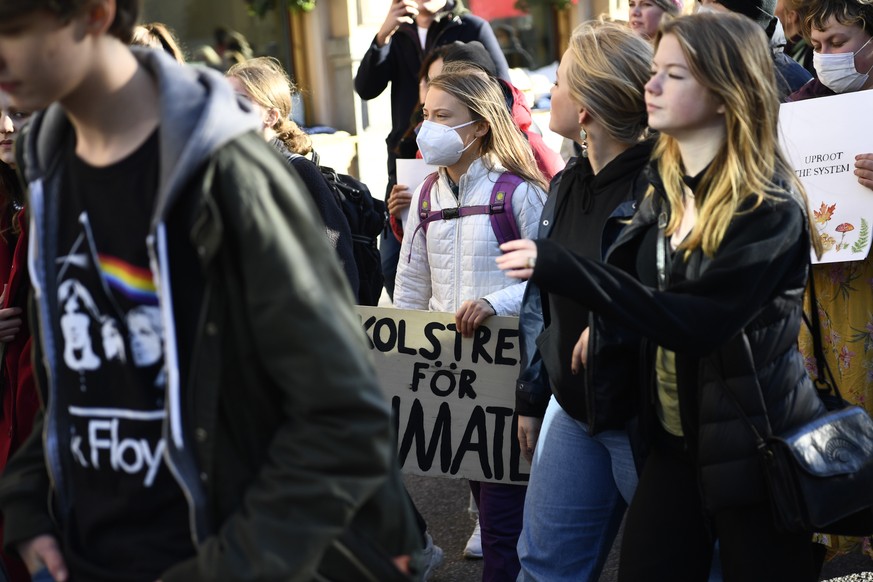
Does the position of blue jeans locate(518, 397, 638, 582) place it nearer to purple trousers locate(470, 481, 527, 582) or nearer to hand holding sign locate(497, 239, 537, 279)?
purple trousers locate(470, 481, 527, 582)

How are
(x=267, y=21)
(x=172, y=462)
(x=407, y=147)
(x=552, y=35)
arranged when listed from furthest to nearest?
1. (x=552, y=35)
2. (x=267, y=21)
3. (x=407, y=147)
4. (x=172, y=462)

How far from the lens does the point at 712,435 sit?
258 centimetres

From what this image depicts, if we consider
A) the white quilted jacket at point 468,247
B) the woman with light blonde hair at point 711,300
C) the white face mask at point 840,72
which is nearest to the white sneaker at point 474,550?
the white quilted jacket at point 468,247

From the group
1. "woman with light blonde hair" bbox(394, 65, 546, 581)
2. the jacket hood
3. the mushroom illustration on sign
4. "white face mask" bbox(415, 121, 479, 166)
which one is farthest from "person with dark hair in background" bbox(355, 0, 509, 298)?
the jacket hood

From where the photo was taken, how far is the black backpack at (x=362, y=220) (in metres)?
4.53

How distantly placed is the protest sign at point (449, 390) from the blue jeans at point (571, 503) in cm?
60

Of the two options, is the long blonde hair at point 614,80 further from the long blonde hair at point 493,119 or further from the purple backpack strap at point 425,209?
the purple backpack strap at point 425,209

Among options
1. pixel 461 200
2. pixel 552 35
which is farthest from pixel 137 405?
pixel 552 35

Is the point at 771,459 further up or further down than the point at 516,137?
further down

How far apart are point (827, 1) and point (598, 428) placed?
203 cm

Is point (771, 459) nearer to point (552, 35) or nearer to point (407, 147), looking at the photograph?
point (407, 147)

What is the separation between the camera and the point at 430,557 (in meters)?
4.34

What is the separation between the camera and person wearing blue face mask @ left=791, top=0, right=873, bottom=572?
13.2 feet

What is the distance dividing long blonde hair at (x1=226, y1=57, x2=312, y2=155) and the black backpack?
98 millimetres
